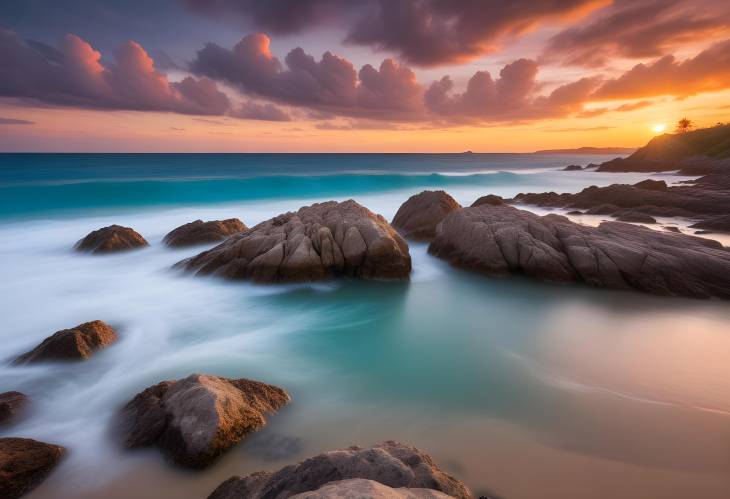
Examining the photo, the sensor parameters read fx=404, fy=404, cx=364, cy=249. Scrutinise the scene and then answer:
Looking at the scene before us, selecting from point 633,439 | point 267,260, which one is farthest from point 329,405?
point 267,260

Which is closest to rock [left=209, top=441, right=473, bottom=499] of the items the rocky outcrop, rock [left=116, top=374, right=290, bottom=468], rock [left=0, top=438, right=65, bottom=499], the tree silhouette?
rock [left=116, top=374, right=290, bottom=468]

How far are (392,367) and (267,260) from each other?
576 centimetres

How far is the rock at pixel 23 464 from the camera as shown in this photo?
14.0ft

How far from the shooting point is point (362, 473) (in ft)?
9.79

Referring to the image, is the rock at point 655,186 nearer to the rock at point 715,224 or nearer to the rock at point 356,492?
the rock at point 715,224

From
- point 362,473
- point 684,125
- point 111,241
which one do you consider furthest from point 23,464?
point 684,125

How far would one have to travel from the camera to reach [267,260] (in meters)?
11.8

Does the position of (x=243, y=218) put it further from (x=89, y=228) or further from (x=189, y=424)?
(x=189, y=424)

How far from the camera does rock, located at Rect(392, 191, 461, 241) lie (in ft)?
56.9

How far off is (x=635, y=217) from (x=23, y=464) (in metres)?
22.3

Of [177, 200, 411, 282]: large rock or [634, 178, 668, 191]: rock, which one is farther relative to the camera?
[634, 178, 668, 191]: rock

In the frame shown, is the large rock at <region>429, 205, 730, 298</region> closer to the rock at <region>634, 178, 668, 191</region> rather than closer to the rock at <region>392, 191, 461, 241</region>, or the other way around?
the rock at <region>392, 191, 461, 241</region>

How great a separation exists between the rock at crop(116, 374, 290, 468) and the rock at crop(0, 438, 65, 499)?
77 cm

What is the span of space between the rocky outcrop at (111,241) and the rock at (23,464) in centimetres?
1229
